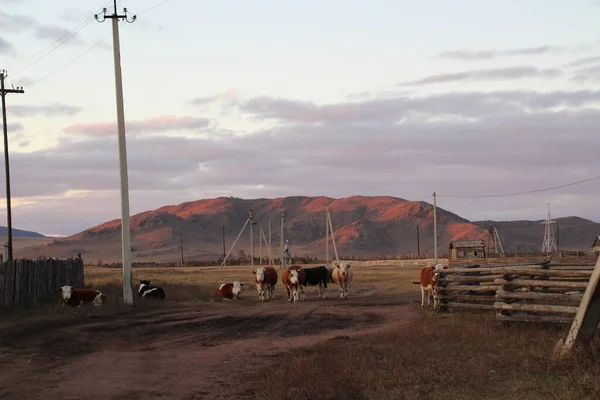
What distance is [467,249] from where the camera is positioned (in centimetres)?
9219

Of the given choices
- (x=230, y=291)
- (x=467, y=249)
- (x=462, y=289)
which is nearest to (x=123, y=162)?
(x=230, y=291)

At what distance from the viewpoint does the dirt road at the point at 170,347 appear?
12.9 meters

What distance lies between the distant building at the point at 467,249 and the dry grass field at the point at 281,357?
67.4 m

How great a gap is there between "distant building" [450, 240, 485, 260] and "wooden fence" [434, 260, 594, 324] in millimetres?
67919

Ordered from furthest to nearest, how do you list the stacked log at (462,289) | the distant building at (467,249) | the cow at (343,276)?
1. the distant building at (467,249)
2. the cow at (343,276)
3. the stacked log at (462,289)

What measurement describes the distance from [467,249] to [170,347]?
7785cm

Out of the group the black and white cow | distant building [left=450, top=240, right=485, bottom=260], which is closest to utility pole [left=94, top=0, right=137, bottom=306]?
the black and white cow

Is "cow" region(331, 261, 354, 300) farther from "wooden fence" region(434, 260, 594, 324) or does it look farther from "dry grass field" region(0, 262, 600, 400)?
"wooden fence" region(434, 260, 594, 324)

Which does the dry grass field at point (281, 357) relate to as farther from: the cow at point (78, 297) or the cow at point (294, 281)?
the cow at point (294, 281)

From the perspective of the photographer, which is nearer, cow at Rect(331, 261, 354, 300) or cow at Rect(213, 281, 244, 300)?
cow at Rect(213, 281, 244, 300)

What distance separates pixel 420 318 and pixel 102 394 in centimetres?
1328

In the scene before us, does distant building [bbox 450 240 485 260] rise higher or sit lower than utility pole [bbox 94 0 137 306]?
lower

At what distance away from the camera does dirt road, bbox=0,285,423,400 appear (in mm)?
12898

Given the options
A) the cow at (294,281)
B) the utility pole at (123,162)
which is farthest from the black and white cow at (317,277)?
the utility pole at (123,162)
